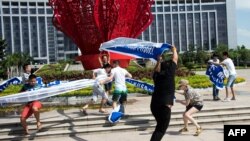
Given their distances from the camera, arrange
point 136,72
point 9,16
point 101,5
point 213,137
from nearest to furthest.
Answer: point 213,137 → point 101,5 → point 136,72 → point 9,16

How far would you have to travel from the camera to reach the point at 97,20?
17.2 m

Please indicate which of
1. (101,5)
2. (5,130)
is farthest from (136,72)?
(5,130)

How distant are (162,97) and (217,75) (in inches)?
250

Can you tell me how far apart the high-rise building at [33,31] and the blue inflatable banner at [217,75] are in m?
91.2

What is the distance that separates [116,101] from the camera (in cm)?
866

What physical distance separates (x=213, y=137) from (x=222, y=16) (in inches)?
3796

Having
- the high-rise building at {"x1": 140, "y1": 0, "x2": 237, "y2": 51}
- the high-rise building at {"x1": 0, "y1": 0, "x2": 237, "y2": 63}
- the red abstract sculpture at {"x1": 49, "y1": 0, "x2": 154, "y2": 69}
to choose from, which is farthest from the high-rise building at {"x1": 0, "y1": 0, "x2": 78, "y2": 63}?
the red abstract sculpture at {"x1": 49, "y1": 0, "x2": 154, "y2": 69}

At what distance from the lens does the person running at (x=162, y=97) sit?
596 centimetres

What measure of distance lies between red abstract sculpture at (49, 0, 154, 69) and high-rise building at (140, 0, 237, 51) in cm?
8047

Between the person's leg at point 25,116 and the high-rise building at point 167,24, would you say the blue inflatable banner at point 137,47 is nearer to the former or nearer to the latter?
the person's leg at point 25,116

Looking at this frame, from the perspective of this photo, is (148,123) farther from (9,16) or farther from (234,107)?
(9,16)

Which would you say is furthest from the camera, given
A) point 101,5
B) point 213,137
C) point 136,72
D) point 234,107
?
point 136,72

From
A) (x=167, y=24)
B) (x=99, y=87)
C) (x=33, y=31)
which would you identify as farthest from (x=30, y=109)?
(x=33, y=31)

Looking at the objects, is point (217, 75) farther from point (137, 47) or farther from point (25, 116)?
point (25, 116)
